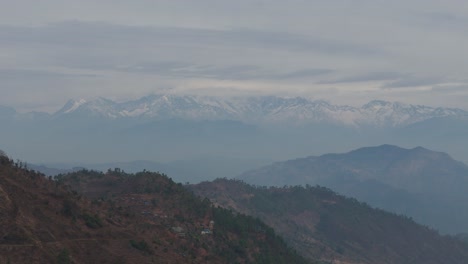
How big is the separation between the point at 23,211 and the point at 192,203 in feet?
171

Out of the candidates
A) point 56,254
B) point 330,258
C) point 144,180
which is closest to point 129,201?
point 144,180

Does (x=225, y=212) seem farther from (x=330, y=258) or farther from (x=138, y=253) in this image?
(x=330, y=258)

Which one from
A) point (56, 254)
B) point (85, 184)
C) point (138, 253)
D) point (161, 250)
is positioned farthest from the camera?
point (85, 184)

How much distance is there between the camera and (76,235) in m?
71.6

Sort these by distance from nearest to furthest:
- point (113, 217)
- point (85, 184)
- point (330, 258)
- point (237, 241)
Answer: point (113, 217), point (237, 241), point (85, 184), point (330, 258)

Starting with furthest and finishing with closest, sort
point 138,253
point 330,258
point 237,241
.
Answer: point 330,258 < point 237,241 < point 138,253

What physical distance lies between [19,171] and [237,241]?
41.8 meters

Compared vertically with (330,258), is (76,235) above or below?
above

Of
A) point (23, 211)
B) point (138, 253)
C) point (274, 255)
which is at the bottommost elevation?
point (274, 255)

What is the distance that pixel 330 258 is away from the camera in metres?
178

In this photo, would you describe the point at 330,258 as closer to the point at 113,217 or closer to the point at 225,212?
the point at 225,212

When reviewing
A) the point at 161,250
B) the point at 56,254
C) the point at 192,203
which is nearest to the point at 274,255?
the point at 192,203

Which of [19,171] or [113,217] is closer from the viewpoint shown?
[19,171]

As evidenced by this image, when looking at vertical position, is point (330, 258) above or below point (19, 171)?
below
